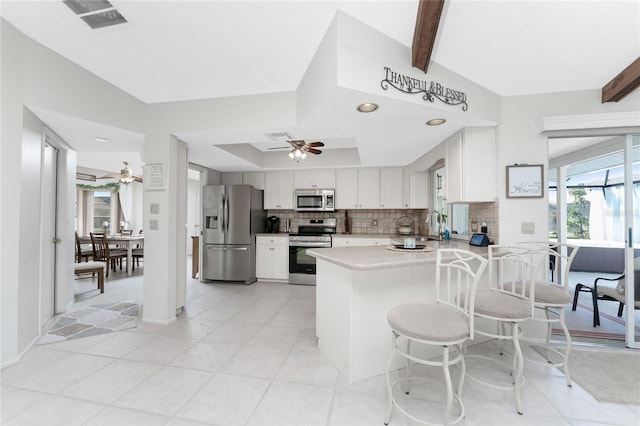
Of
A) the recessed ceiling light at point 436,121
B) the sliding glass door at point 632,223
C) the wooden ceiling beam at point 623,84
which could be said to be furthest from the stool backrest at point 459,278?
the wooden ceiling beam at point 623,84

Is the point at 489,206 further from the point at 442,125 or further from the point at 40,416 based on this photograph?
the point at 40,416

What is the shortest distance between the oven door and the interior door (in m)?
3.14

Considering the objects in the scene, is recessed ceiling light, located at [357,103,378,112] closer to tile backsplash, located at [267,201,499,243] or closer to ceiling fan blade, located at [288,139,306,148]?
ceiling fan blade, located at [288,139,306,148]

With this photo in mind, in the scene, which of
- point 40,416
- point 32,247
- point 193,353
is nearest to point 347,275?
point 193,353

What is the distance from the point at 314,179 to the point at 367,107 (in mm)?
3052

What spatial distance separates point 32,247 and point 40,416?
144 cm

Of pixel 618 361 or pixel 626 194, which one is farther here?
pixel 626 194

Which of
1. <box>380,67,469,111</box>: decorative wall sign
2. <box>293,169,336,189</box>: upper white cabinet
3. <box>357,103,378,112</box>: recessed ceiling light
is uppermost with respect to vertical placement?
<box>380,67,469,111</box>: decorative wall sign

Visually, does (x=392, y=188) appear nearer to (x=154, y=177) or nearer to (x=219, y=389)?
(x=154, y=177)

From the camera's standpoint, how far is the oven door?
4.80 metres

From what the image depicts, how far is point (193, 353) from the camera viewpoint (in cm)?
234

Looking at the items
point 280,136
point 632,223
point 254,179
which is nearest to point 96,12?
point 280,136

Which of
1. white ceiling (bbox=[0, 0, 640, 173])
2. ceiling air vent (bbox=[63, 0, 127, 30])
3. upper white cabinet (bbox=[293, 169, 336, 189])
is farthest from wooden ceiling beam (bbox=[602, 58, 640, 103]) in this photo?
ceiling air vent (bbox=[63, 0, 127, 30])

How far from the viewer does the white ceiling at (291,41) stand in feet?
5.90
